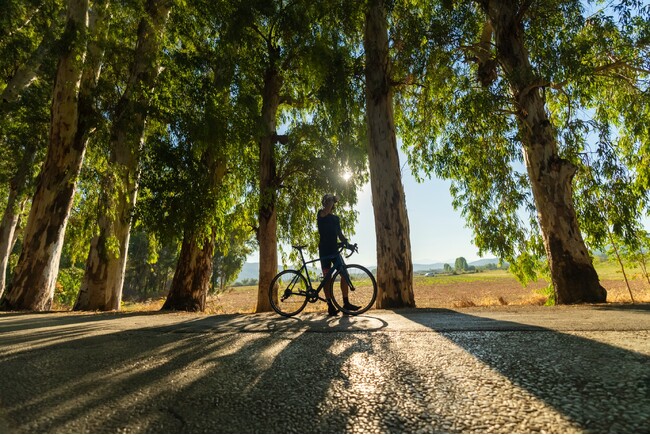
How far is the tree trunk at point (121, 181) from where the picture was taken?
10.1m

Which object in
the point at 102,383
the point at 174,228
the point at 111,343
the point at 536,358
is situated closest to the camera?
the point at 102,383

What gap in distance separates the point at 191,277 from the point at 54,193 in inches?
178

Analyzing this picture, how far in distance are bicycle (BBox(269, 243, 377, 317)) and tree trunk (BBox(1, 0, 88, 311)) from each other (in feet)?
23.9

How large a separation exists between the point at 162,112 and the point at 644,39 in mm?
12589

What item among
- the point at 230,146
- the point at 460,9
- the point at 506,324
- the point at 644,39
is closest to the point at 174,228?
the point at 230,146

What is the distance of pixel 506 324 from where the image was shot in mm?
4234

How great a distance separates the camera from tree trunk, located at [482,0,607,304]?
7832 millimetres

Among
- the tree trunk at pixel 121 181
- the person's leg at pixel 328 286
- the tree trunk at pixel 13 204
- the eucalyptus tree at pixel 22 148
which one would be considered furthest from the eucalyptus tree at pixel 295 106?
the tree trunk at pixel 13 204

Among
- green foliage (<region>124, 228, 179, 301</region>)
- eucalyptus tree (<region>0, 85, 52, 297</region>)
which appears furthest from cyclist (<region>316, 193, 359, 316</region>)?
green foliage (<region>124, 228, 179, 301</region>)

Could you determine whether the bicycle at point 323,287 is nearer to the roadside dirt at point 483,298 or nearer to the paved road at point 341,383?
the roadside dirt at point 483,298

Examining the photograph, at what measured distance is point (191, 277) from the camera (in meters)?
11.2

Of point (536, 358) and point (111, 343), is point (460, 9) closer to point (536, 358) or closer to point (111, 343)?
point (536, 358)

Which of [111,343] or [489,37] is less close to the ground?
[489,37]

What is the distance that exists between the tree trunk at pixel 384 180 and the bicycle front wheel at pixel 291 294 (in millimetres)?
2317
